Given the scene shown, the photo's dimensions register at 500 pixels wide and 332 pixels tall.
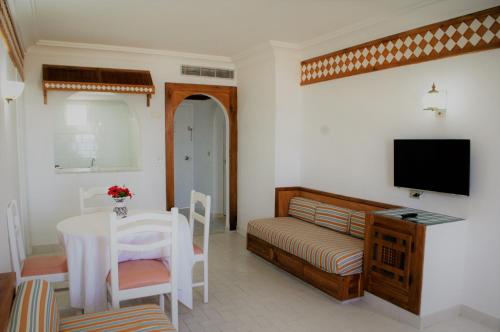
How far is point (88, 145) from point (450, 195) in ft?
18.6

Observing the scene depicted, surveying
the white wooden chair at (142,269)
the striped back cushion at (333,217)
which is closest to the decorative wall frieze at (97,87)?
the striped back cushion at (333,217)

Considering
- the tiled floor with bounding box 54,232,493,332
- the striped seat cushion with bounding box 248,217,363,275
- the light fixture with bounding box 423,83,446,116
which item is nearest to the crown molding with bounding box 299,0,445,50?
the light fixture with bounding box 423,83,446,116

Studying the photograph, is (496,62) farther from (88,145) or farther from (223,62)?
(88,145)

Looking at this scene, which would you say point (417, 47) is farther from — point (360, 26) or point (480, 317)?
point (480, 317)

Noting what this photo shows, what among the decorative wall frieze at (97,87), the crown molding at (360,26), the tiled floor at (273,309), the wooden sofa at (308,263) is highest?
the crown molding at (360,26)

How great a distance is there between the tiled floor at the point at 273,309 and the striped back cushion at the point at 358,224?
0.69 m

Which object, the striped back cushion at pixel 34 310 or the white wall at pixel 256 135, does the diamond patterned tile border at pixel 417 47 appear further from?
the striped back cushion at pixel 34 310

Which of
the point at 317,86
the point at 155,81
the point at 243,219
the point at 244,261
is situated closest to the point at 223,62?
the point at 155,81

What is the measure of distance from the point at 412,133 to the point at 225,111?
313 cm

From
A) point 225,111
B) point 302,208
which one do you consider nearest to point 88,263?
point 302,208

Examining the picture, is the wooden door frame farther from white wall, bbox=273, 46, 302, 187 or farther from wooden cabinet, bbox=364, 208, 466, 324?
wooden cabinet, bbox=364, 208, 466, 324

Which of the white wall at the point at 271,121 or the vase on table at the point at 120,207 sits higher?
the white wall at the point at 271,121

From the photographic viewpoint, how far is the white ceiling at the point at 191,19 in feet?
11.5

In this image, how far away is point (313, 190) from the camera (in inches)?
194
